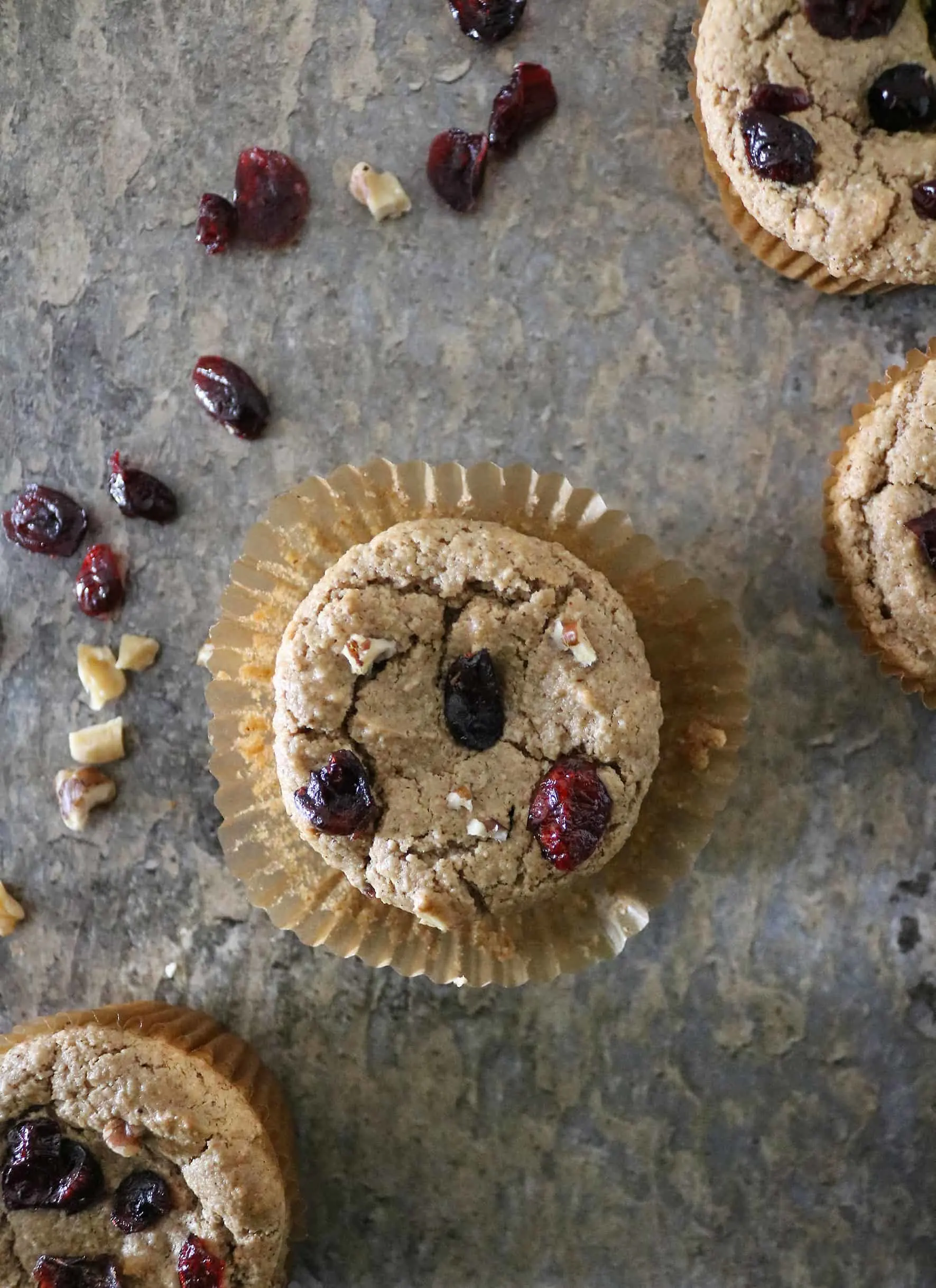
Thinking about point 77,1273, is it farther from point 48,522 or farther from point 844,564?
point 844,564

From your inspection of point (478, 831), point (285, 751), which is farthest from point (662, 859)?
point (285, 751)

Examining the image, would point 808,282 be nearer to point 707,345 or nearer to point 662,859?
point 707,345

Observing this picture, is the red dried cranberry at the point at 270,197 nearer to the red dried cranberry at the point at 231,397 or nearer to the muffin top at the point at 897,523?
the red dried cranberry at the point at 231,397

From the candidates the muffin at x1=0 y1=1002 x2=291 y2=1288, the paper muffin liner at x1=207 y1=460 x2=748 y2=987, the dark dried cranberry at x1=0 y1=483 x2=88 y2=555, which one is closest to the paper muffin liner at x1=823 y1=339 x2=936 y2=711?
the paper muffin liner at x1=207 y1=460 x2=748 y2=987

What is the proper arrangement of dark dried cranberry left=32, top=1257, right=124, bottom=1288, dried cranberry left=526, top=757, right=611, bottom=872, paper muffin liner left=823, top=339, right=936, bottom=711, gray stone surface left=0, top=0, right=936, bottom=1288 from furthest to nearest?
gray stone surface left=0, top=0, right=936, bottom=1288
paper muffin liner left=823, top=339, right=936, bottom=711
dark dried cranberry left=32, top=1257, right=124, bottom=1288
dried cranberry left=526, top=757, right=611, bottom=872

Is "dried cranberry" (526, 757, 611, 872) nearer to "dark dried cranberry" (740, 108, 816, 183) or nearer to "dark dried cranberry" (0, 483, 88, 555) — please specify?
"dark dried cranberry" (740, 108, 816, 183)

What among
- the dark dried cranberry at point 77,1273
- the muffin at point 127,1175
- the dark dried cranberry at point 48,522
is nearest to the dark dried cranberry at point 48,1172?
the muffin at point 127,1175
